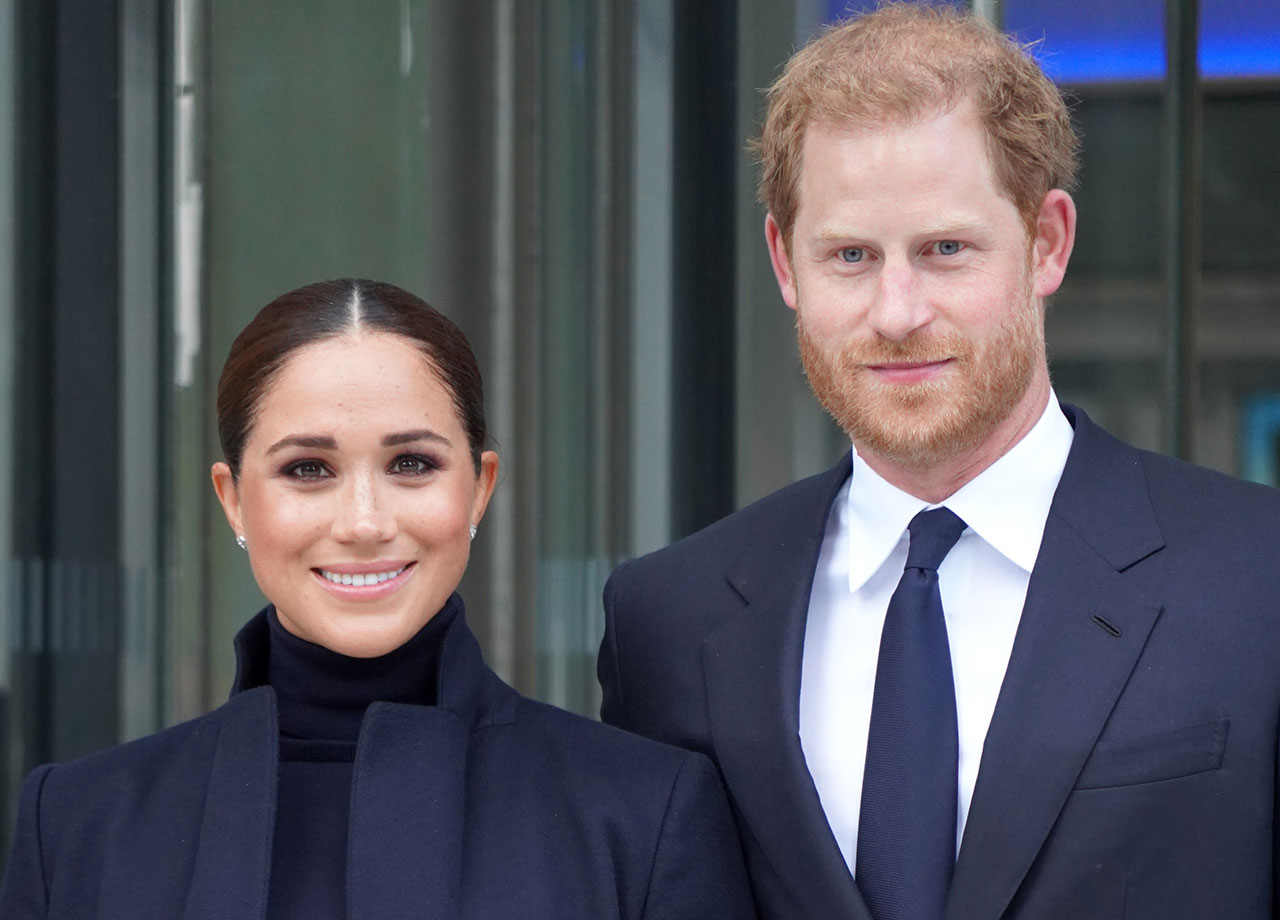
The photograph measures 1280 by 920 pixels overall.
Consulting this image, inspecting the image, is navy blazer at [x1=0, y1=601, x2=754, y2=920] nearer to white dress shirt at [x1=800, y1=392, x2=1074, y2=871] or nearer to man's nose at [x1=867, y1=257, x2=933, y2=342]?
white dress shirt at [x1=800, y1=392, x2=1074, y2=871]

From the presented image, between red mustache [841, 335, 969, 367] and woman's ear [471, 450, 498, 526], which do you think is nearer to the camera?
red mustache [841, 335, 969, 367]

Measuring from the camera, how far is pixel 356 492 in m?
2.10

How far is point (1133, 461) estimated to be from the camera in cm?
220

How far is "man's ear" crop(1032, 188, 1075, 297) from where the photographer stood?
218 cm

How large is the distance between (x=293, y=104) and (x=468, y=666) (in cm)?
225

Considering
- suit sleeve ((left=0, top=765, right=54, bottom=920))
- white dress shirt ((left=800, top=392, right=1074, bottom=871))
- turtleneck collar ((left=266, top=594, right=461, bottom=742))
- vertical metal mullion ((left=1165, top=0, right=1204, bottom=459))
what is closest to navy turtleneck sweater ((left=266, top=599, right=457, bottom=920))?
turtleneck collar ((left=266, top=594, right=461, bottom=742))

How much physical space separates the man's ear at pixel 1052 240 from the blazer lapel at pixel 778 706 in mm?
416

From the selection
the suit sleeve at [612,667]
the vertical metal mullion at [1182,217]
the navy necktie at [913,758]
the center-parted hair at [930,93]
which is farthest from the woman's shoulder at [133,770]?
the vertical metal mullion at [1182,217]

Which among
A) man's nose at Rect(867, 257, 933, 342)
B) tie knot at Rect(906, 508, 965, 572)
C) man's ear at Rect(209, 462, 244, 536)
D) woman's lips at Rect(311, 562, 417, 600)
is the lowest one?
woman's lips at Rect(311, 562, 417, 600)

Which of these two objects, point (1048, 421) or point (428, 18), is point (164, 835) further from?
point (428, 18)

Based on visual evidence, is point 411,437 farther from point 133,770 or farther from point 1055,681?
point 1055,681

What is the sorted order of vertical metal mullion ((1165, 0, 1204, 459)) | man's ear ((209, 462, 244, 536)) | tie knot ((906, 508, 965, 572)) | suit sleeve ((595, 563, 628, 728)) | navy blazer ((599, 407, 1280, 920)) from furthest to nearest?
vertical metal mullion ((1165, 0, 1204, 459)) → suit sleeve ((595, 563, 628, 728)) → man's ear ((209, 462, 244, 536)) → tie knot ((906, 508, 965, 572)) → navy blazer ((599, 407, 1280, 920))

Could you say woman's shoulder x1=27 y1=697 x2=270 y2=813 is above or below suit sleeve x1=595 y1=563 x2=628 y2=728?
below

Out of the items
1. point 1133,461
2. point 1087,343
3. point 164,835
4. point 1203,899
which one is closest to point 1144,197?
point 1087,343
